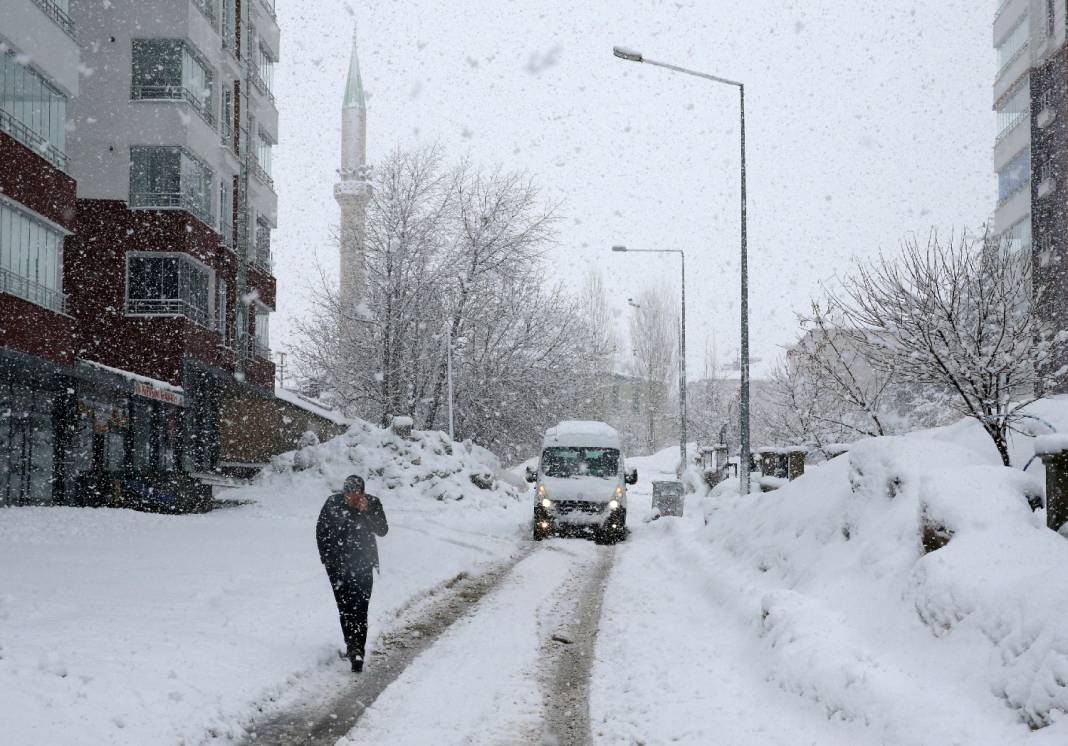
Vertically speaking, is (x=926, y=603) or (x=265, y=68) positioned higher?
(x=265, y=68)

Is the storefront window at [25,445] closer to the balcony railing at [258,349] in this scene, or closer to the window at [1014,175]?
the balcony railing at [258,349]

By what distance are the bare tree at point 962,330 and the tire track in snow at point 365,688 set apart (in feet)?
25.6

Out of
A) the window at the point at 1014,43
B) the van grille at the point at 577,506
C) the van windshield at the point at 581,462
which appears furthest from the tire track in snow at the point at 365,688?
the window at the point at 1014,43

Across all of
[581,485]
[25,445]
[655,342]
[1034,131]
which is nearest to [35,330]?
[25,445]

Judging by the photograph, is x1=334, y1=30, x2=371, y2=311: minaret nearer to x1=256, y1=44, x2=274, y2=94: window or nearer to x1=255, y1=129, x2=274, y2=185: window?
x1=255, y1=129, x2=274, y2=185: window

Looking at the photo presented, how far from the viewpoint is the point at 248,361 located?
3644 cm

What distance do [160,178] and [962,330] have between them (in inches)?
964

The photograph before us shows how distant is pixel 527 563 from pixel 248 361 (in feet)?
75.8

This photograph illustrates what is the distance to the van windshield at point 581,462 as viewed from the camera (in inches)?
834

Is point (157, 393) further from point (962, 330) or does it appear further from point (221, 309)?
point (962, 330)

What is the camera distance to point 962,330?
588 inches

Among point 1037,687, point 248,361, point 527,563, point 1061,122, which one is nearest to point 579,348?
point 248,361

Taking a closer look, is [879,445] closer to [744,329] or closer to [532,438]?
[744,329]

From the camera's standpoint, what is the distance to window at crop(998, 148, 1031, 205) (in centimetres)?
4034
